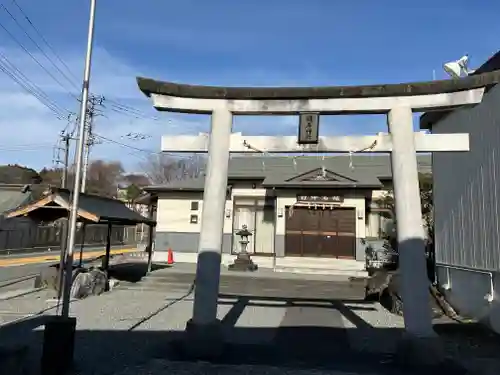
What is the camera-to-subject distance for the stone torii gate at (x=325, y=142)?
684 centimetres

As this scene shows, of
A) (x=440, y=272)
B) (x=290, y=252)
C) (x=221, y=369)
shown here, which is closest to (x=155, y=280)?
(x=290, y=252)

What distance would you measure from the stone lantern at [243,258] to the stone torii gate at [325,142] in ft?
55.1

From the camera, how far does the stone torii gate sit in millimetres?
6844

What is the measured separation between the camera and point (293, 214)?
2459cm

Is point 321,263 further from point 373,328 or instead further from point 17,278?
point 17,278

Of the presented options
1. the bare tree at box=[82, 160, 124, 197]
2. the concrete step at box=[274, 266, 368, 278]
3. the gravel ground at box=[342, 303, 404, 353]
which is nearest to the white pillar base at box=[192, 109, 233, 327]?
the gravel ground at box=[342, 303, 404, 353]

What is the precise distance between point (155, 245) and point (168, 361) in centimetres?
2288

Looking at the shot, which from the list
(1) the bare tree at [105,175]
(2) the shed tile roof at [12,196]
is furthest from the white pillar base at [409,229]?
(1) the bare tree at [105,175]

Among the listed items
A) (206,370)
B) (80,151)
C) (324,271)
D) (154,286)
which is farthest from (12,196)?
(206,370)

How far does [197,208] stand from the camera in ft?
94.0

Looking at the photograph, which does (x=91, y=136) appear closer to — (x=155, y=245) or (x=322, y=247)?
(x=155, y=245)

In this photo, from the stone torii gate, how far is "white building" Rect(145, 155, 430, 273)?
1373 cm

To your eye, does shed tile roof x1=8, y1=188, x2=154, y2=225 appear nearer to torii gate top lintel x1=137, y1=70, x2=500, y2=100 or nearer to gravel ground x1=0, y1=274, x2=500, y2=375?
gravel ground x1=0, y1=274, x2=500, y2=375

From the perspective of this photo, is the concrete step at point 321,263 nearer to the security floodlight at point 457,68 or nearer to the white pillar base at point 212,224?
the security floodlight at point 457,68
